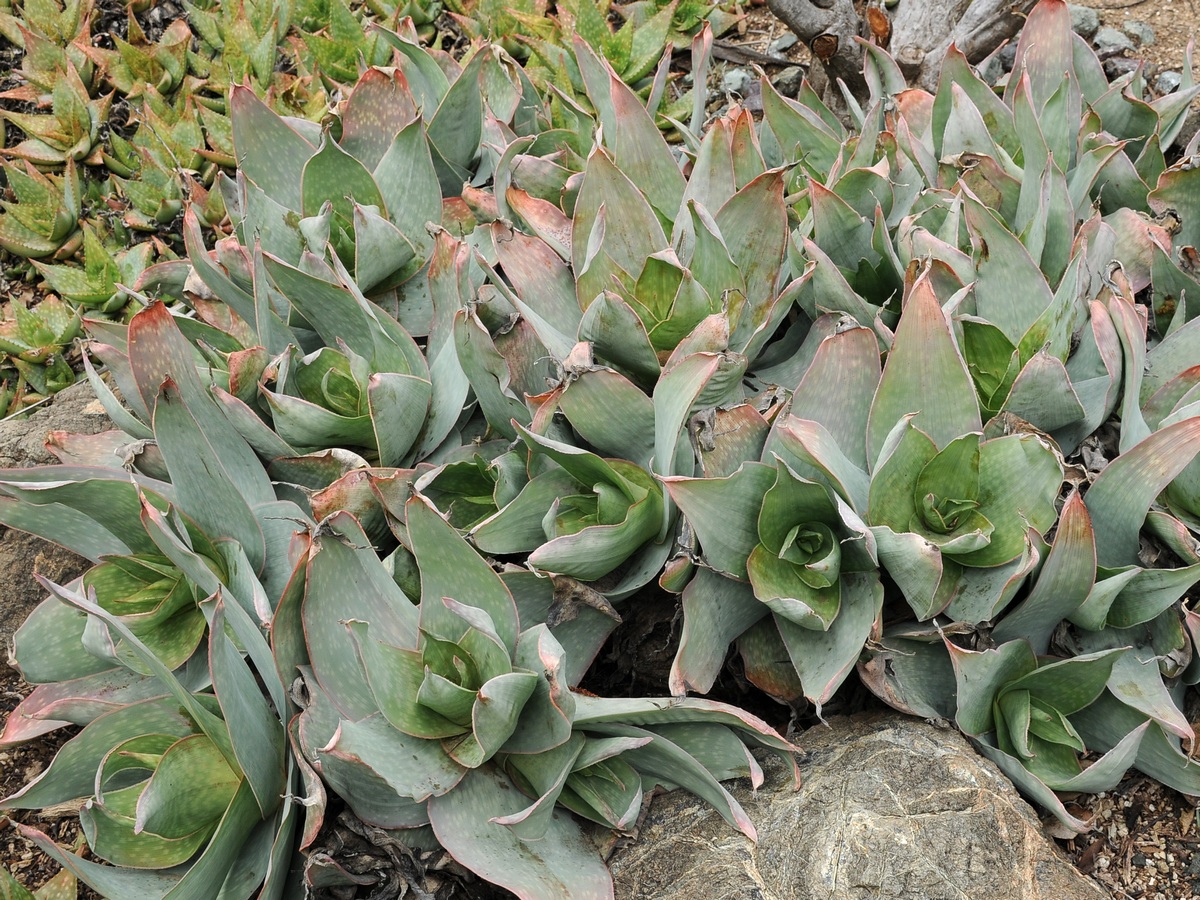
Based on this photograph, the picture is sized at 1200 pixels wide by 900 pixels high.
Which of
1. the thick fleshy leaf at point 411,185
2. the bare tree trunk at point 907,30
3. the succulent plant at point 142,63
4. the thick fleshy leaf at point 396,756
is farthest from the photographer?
the succulent plant at point 142,63

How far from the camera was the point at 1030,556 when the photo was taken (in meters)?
1.34

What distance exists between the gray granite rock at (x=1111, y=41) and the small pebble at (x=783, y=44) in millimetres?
890

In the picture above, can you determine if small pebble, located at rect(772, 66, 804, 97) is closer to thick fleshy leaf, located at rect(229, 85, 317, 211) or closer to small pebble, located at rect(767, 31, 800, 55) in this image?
small pebble, located at rect(767, 31, 800, 55)

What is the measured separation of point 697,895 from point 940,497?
0.63 m

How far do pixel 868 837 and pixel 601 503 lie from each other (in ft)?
1.86

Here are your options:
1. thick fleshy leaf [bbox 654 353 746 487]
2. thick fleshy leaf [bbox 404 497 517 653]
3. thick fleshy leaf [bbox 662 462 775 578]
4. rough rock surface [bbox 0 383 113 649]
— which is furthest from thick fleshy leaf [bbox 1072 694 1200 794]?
rough rock surface [bbox 0 383 113 649]

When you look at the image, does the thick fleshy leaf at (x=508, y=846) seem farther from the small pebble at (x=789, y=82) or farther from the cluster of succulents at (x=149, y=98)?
the small pebble at (x=789, y=82)

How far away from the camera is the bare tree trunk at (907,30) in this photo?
2.69 metres

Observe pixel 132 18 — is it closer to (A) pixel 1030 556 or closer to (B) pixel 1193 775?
(A) pixel 1030 556

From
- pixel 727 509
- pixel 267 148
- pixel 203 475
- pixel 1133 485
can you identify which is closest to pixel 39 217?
pixel 267 148

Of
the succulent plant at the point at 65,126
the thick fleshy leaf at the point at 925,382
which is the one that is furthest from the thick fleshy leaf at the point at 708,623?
the succulent plant at the point at 65,126

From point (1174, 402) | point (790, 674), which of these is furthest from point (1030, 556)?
point (1174, 402)

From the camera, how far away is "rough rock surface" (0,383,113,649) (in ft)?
6.27

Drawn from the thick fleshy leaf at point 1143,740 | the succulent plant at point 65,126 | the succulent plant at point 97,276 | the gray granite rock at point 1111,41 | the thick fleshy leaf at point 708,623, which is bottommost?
the succulent plant at point 97,276
